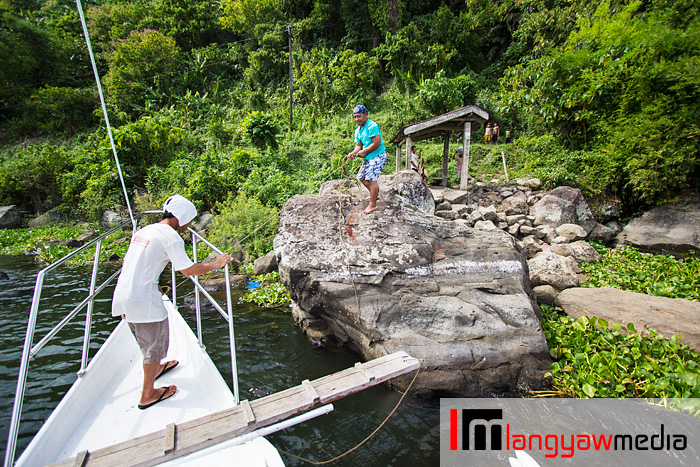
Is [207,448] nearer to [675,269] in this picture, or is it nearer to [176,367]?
[176,367]

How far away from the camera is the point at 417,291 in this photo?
186 inches

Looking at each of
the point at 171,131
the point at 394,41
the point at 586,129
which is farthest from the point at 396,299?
the point at 394,41

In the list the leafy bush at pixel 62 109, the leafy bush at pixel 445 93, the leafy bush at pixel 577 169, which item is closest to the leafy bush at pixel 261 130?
the leafy bush at pixel 445 93

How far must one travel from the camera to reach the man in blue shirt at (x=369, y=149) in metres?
5.30

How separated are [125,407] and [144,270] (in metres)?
1.39

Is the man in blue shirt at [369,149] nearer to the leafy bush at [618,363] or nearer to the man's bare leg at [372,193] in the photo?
the man's bare leg at [372,193]

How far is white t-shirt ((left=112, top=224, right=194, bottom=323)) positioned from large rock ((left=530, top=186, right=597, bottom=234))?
8737mm

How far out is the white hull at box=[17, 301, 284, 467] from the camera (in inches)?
89.9

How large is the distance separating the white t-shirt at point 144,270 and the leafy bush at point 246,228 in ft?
20.6

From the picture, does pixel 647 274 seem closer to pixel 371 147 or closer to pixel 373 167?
pixel 373 167

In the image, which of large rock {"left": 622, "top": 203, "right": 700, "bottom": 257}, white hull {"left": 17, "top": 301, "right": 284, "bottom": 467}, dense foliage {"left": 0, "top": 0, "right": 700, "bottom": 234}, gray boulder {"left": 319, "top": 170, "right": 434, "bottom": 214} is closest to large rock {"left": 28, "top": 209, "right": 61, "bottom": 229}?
dense foliage {"left": 0, "top": 0, "right": 700, "bottom": 234}

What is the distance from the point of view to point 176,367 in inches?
138

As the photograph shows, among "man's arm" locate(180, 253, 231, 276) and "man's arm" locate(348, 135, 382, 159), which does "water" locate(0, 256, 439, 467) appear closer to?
"man's arm" locate(180, 253, 231, 276)

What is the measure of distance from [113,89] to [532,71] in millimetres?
25114
